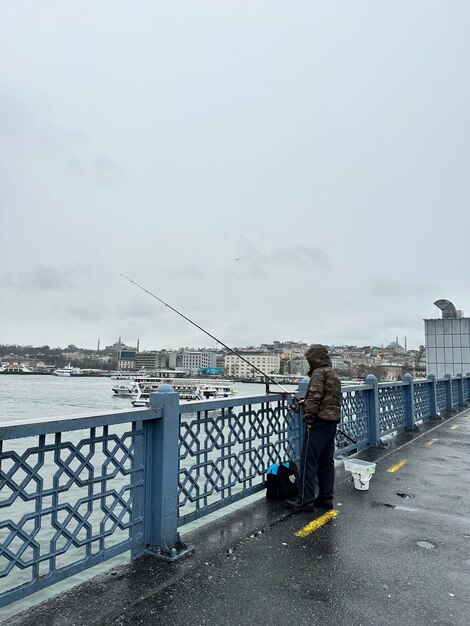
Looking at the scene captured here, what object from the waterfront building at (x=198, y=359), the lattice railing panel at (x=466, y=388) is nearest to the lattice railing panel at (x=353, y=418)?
the lattice railing panel at (x=466, y=388)

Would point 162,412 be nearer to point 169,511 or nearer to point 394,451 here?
point 169,511

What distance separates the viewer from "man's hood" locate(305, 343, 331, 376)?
479 cm

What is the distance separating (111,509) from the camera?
125 inches

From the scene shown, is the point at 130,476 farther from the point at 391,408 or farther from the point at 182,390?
the point at 182,390

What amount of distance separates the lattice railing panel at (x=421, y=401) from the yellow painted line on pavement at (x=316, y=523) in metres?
7.29

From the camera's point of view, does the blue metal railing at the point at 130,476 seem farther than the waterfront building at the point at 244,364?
No

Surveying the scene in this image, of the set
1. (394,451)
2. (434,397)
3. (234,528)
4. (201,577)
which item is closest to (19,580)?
(234,528)

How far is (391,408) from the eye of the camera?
30.3ft

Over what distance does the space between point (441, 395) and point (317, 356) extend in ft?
37.8

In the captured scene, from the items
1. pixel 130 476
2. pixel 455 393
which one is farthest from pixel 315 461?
pixel 455 393

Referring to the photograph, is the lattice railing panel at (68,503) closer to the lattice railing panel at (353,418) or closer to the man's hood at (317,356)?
the man's hood at (317,356)

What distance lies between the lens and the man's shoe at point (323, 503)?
473 cm

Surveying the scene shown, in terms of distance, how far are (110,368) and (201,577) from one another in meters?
170

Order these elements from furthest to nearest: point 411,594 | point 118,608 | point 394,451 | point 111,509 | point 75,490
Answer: point 75,490, point 394,451, point 111,509, point 411,594, point 118,608
